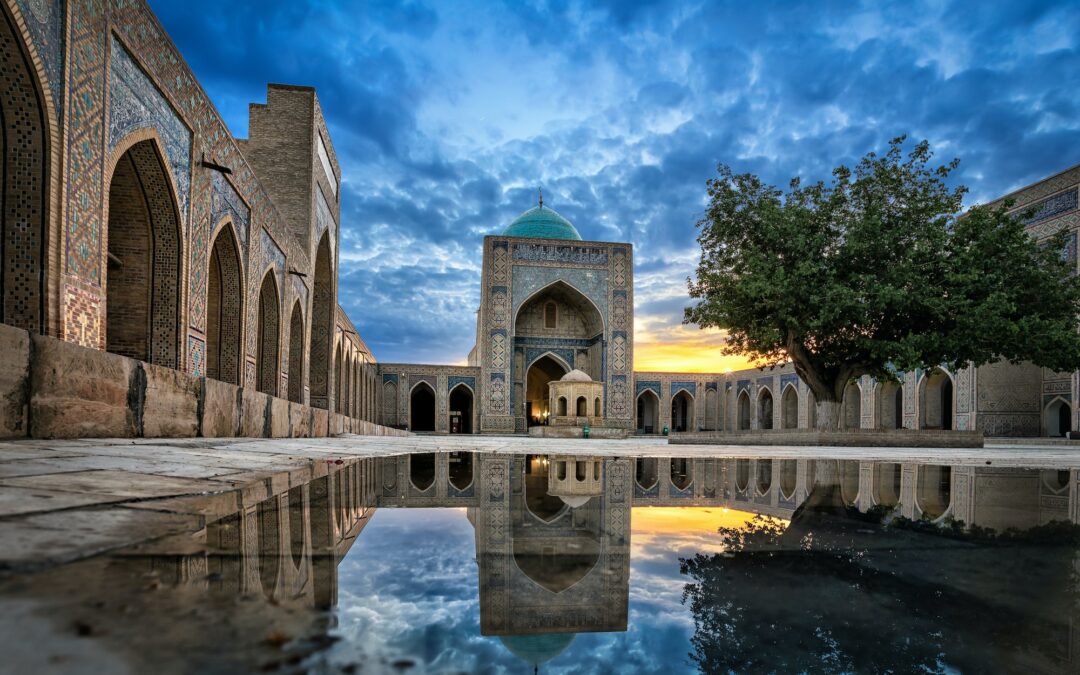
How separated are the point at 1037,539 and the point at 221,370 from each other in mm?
8804

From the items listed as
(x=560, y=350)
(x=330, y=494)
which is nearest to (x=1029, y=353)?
(x=330, y=494)

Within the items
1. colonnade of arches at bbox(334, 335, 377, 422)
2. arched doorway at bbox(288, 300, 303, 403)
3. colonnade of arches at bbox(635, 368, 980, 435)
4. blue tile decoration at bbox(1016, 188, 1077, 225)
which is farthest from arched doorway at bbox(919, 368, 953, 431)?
arched doorway at bbox(288, 300, 303, 403)

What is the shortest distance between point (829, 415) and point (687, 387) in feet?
50.9

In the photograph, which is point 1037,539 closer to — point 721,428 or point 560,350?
point 560,350

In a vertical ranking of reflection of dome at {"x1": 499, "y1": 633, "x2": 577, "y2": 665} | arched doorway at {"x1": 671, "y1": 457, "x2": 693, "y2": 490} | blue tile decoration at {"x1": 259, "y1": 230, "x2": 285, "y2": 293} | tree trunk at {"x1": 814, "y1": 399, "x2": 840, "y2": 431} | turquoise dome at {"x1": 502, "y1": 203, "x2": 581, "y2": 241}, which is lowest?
tree trunk at {"x1": 814, "y1": 399, "x2": 840, "y2": 431}

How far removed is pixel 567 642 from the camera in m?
0.55

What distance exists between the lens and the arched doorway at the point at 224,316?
8.15 metres

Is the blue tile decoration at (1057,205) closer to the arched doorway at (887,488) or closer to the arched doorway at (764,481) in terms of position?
the arched doorway at (887,488)

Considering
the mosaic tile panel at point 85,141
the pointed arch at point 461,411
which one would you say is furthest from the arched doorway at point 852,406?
the mosaic tile panel at point 85,141

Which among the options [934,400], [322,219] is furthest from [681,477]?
[934,400]

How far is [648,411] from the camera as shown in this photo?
1078 inches

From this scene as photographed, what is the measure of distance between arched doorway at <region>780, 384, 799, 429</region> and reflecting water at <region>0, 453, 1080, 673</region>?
22663 millimetres

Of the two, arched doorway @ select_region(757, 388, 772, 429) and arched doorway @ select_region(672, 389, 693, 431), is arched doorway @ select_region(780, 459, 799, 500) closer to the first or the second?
arched doorway @ select_region(757, 388, 772, 429)

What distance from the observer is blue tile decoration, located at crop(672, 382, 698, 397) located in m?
25.5
